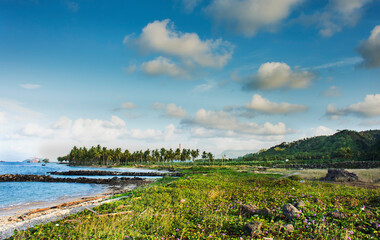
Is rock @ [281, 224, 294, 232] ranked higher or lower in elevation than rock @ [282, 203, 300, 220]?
lower

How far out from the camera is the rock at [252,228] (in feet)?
26.9

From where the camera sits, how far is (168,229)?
902 cm

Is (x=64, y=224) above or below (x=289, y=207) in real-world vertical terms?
below

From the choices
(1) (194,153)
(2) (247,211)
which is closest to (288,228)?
(2) (247,211)

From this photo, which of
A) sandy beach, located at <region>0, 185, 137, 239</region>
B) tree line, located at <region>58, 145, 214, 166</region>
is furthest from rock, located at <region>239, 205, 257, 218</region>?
tree line, located at <region>58, 145, 214, 166</region>

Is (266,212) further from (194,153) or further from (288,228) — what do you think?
(194,153)

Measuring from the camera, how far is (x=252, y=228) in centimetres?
834

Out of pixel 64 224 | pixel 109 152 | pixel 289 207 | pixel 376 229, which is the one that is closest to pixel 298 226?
pixel 289 207

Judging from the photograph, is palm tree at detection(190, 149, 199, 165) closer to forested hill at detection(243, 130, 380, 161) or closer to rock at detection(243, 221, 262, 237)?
forested hill at detection(243, 130, 380, 161)

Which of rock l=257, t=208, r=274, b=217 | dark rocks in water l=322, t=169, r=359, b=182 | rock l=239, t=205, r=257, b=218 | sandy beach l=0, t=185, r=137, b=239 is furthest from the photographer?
dark rocks in water l=322, t=169, r=359, b=182

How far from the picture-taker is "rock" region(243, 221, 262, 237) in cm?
821

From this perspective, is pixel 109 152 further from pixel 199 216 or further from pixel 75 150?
pixel 199 216

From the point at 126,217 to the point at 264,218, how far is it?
651 cm

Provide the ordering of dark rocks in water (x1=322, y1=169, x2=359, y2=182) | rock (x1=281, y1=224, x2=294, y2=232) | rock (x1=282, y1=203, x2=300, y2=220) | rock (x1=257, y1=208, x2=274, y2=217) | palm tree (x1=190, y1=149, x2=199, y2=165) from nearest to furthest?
1. rock (x1=281, y1=224, x2=294, y2=232)
2. rock (x1=282, y1=203, x2=300, y2=220)
3. rock (x1=257, y1=208, x2=274, y2=217)
4. dark rocks in water (x1=322, y1=169, x2=359, y2=182)
5. palm tree (x1=190, y1=149, x2=199, y2=165)
